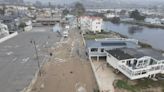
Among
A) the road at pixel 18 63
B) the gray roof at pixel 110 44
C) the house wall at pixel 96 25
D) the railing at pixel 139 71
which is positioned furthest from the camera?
the house wall at pixel 96 25

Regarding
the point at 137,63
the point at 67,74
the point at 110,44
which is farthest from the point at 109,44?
the point at 67,74

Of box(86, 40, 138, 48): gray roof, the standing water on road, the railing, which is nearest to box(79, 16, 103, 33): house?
the standing water on road

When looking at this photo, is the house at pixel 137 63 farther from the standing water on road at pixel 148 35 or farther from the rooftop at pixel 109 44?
the standing water on road at pixel 148 35

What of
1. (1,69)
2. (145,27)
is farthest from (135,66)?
(145,27)

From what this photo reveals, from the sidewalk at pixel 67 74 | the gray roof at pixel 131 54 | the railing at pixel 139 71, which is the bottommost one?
the sidewalk at pixel 67 74

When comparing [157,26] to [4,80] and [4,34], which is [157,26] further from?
[4,80]

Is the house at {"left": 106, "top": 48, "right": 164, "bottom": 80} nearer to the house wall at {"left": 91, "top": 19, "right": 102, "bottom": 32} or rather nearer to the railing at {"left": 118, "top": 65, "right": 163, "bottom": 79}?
the railing at {"left": 118, "top": 65, "right": 163, "bottom": 79}

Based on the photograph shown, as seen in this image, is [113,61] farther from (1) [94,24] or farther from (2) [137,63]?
(1) [94,24]

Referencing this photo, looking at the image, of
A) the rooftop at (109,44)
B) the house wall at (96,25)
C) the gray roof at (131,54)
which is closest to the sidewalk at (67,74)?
the rooftop at (109,44)
